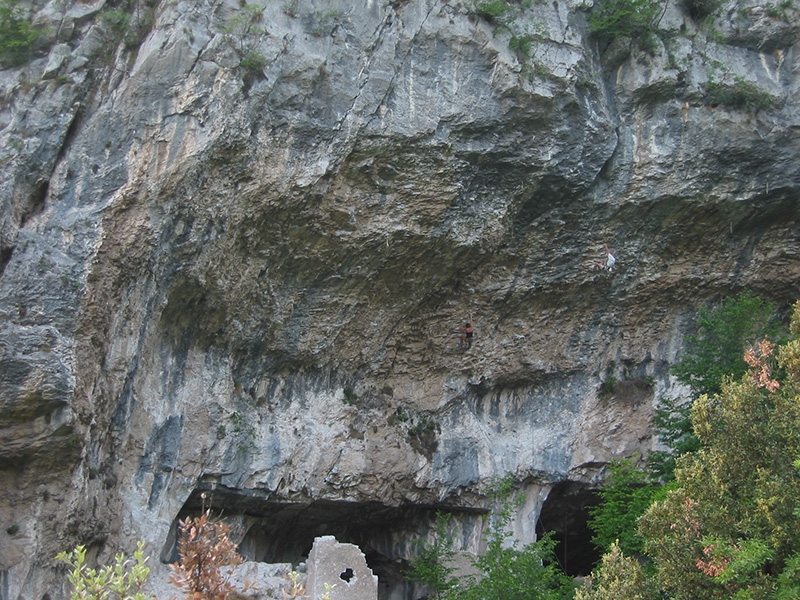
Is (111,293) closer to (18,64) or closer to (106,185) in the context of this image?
(106,185)

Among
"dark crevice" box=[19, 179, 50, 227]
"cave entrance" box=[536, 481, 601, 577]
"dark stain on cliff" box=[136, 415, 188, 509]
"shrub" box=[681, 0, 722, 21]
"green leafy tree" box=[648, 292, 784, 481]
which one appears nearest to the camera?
"dark crevice" box=[19, 179, 50, 227]

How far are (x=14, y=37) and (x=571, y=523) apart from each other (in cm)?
1516

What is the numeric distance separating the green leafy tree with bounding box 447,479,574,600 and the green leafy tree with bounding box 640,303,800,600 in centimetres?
467

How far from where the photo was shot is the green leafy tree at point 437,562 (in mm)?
16141

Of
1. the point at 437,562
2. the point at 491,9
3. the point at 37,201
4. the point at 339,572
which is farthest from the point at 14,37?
the point at 437,562

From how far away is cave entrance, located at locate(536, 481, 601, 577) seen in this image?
1848cm

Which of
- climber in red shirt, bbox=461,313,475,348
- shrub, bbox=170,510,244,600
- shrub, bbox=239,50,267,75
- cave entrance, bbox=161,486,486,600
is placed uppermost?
shrub, bbox=239,50,267,75

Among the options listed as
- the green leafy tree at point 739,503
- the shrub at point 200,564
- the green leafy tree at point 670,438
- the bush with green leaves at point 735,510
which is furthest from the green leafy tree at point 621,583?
the green leafy tree at point 670,438

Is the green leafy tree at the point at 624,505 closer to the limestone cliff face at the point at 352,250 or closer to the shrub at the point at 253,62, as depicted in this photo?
the limestone cliff face at the point at 352,250

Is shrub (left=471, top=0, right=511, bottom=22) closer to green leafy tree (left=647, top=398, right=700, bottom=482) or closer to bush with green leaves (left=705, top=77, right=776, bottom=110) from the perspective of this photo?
bush with green leaves (left=705, top=77, right=776, bottom=110)

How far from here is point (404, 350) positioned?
17.4 meters

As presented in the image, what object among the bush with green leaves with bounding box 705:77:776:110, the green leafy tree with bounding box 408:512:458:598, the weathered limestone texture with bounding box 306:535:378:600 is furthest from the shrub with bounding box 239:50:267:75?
the green leafy tree with bounding box 408:512:458:598

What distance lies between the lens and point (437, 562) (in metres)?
16.7

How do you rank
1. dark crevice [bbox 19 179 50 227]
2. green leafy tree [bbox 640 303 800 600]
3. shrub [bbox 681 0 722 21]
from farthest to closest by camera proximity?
shrub [bbox 681 0 722 21] < dark crevice [bbox 19 179 50 227] < green leafy tree [bbox 640 303 800 600]
